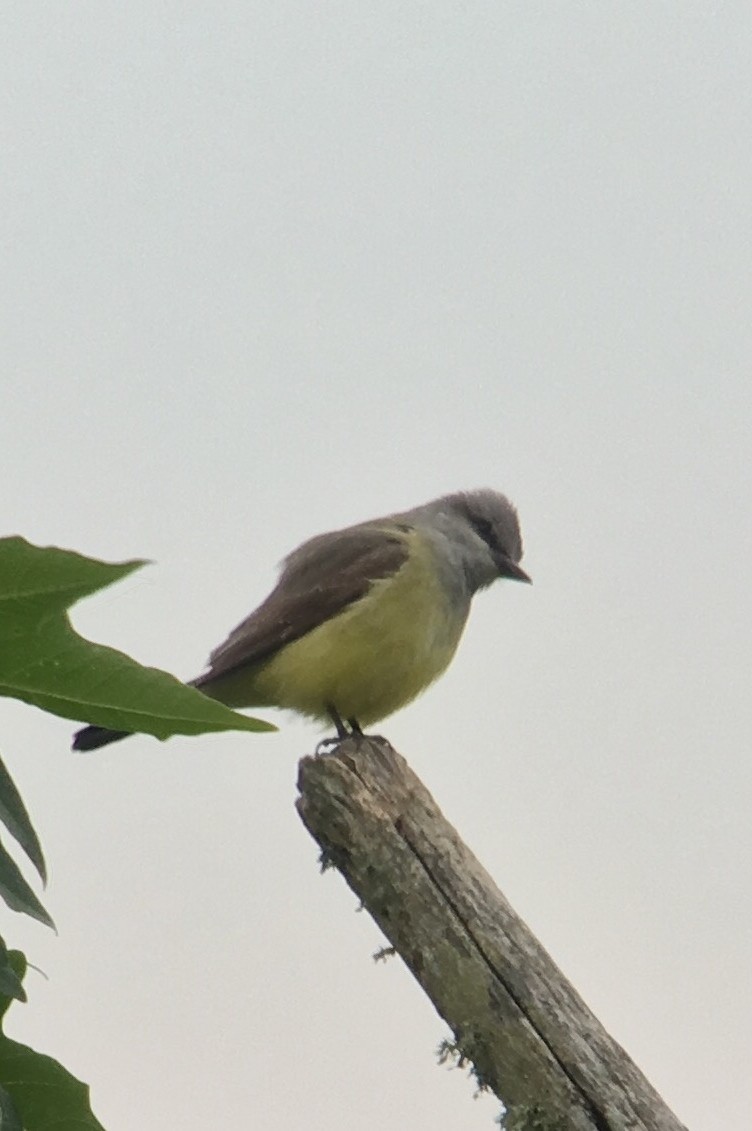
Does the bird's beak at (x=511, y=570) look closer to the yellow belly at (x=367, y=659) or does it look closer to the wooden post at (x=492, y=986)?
the yellow belly at (x=367, y=659)

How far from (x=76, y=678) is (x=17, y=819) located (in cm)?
20

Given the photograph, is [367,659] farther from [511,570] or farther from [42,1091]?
[42,1091]

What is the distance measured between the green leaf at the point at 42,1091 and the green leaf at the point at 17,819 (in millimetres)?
245

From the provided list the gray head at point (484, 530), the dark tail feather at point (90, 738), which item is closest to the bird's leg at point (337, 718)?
the dark tail feather at point (90, 738)

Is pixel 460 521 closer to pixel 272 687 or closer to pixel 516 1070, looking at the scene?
pixel 272 687

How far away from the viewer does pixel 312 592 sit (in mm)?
7180

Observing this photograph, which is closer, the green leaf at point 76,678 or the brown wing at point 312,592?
the green leaf at point 76,678

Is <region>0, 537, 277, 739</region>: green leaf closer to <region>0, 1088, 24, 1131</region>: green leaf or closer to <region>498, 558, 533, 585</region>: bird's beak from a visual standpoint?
<region>0, 1088, 24, 1131</region>: green leaf

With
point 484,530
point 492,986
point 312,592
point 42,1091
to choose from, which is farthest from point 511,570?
point 42,1091

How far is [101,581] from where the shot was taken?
1.65m

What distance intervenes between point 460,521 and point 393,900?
5156 mm

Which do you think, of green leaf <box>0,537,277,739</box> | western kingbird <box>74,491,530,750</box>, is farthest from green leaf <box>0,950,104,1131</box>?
western kingbird <box>74,491,530,750</box>

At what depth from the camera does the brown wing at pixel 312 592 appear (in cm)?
704

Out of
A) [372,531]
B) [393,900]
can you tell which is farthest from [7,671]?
[372,531]
